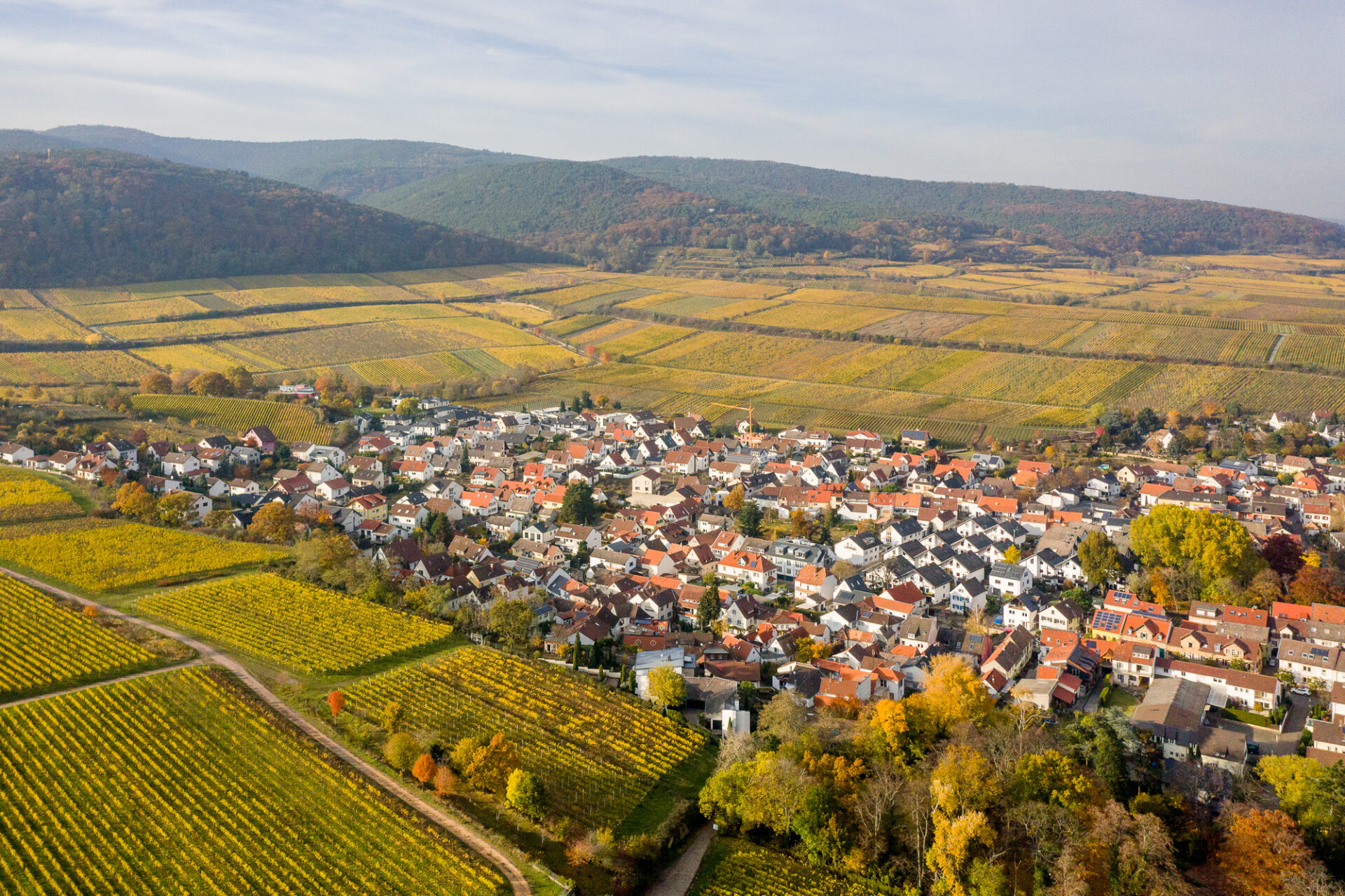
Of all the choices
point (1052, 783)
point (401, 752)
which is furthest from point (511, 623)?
point (1052, 783)

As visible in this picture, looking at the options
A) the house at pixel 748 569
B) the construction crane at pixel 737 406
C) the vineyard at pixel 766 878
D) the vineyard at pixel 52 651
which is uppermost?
the construction crane at pixel 737 406

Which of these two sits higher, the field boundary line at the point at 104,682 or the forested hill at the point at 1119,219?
the forested hill at the point at 1119,219

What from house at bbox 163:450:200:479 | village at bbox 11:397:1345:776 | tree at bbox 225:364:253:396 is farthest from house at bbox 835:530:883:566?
tree at bbox 225:364:253:396

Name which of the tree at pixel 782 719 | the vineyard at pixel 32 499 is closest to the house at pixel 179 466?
the vineyard at pixel 32 499

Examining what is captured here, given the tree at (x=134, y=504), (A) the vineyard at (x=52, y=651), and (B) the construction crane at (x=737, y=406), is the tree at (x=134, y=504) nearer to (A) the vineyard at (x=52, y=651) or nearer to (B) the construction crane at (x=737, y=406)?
(A) the vineyard at (x=52, y=651)

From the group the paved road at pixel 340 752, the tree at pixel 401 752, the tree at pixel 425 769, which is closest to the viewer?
the paved road at pixel 340 752
